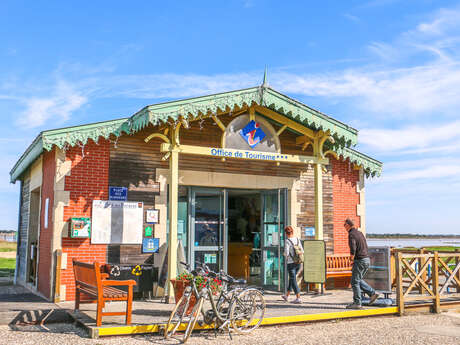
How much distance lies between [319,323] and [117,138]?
16.9 feet

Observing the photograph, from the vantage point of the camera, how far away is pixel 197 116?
9.36 m

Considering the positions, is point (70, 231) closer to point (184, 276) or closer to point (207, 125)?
point (184, 276)

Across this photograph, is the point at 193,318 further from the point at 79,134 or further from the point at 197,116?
the point at 79,134

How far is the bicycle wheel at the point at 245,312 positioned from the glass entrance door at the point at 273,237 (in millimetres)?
3389

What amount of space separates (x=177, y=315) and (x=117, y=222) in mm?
3107

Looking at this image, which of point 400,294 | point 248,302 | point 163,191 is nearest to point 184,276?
point 248,302

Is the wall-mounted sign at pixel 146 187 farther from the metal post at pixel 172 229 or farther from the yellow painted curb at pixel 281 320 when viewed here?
the yellow painted curb at pixel 281 320

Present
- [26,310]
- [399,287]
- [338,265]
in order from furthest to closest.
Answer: [338,265]
[399,287]
[26,310]

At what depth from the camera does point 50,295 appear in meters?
9.28

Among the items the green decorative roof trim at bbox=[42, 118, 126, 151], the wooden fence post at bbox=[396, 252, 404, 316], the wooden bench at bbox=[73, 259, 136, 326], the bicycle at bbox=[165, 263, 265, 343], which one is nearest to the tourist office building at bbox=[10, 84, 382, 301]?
the green decorative roof trim at bbox=[42, 118, 126, 151]

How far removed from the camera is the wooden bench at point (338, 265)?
11141 mm

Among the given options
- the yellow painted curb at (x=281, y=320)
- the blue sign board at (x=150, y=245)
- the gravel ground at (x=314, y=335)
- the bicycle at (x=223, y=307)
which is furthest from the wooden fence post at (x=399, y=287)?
the blue sign board at (x=150, y=245)

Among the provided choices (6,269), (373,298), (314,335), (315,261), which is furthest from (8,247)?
(314,335)

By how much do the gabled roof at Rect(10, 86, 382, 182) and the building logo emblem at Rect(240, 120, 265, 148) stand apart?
467 millimetres
